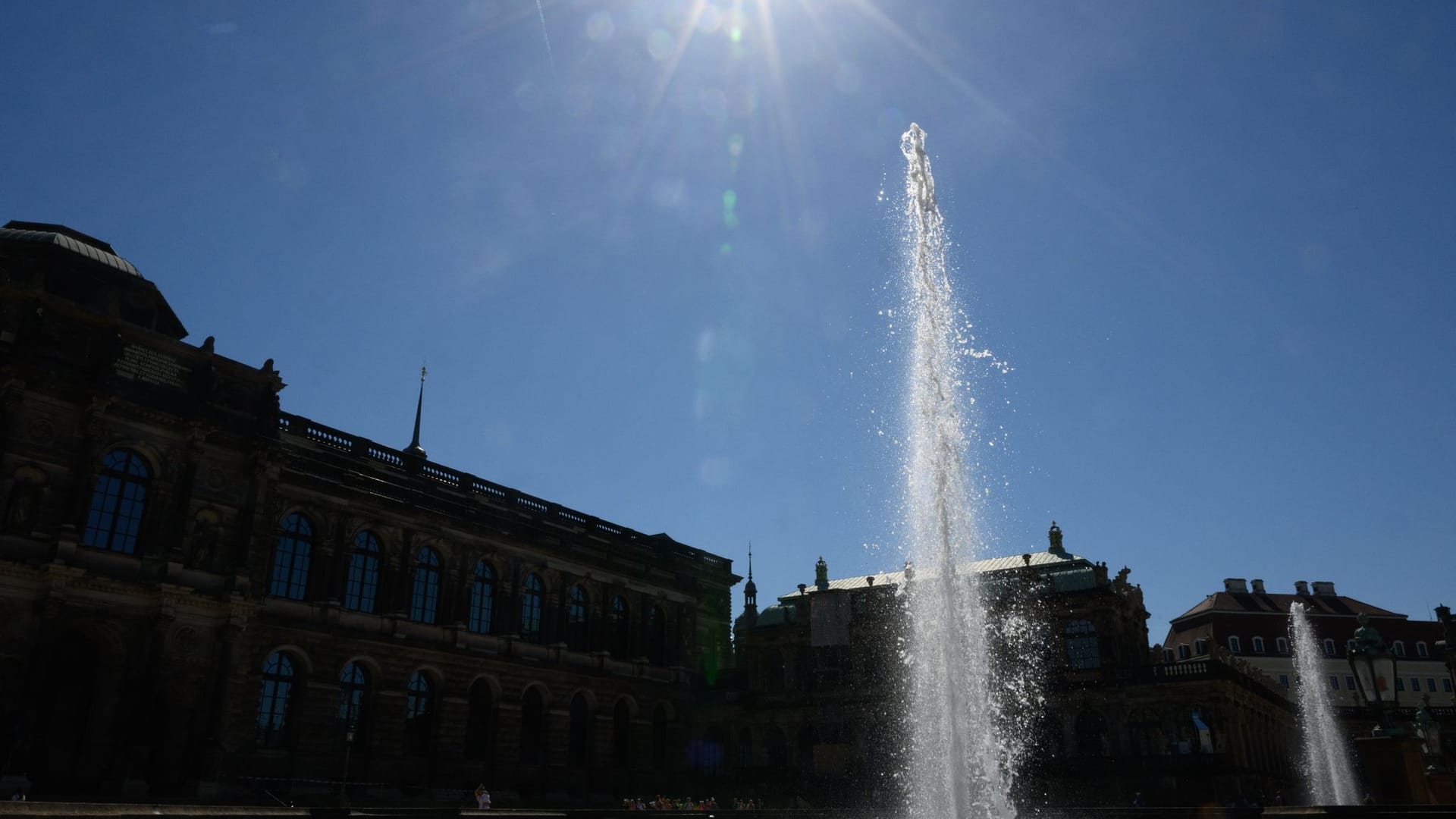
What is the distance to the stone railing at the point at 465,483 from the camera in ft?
115

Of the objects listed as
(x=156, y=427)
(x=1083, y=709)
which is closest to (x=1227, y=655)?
(x=1083, y=709)

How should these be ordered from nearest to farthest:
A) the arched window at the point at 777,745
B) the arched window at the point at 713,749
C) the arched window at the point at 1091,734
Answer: the arched window at the point at 1091,734 → the arched window at the point at 713,749 → the arched window at the point at 777,745

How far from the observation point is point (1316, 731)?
66375 mm

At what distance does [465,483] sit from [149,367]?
42.3 ft

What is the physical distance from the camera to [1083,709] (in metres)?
45.3

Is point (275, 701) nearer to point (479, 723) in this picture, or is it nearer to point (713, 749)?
point (479, 723)

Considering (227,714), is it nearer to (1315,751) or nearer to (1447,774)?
(1447,774)

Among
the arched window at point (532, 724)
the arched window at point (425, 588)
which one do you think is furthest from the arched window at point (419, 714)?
the arched window at point (532, 724)

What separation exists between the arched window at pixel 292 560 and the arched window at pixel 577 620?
1228cm

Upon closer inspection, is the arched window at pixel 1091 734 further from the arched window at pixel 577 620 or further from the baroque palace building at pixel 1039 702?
the arched window at pixel 577 620

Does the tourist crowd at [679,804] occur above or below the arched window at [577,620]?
below

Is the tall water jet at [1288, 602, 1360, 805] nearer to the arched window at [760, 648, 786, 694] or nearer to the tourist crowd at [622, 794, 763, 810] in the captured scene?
the arched window at [760, 648, 786, 694]

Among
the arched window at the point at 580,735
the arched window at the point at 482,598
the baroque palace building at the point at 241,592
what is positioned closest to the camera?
the baroque palace building at the point at 241,592

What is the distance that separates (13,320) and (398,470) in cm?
1339
